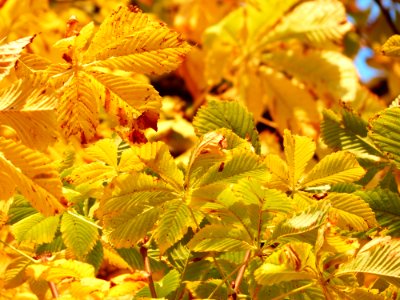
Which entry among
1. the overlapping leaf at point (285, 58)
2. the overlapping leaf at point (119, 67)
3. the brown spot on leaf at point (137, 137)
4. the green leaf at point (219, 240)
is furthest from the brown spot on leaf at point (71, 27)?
the overlapping leaf at point (285, 58)

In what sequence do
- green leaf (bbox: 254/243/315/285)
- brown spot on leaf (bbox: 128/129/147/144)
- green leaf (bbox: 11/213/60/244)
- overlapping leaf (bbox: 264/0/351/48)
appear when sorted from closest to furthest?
green leaf (bbox: 254/243/315/285) < brown spot on leaf (bbox: 128/129/147/144) < green leaf (bbox: 11/213/60/244) < overlapping leaf (bbox: 264/0/351/48)

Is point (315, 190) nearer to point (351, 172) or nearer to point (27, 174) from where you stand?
point (351, 172)

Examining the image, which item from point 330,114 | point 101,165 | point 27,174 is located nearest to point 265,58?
point 330,114

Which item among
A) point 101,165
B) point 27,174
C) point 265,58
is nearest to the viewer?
point 27,174

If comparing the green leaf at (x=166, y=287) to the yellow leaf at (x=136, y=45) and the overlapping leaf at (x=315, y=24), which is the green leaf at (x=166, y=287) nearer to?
the yellow leaf at (x=136, y=45)

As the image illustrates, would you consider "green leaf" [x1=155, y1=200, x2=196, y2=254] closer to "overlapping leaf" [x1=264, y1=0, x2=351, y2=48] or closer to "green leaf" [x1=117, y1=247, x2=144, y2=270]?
"green leaf" [x1=117, y1=247, x2=144, y2=270]

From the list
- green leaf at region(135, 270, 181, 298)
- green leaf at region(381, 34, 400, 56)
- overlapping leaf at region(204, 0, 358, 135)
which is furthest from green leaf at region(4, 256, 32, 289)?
overlapping leaf at region(204, 0, 358, 135)
